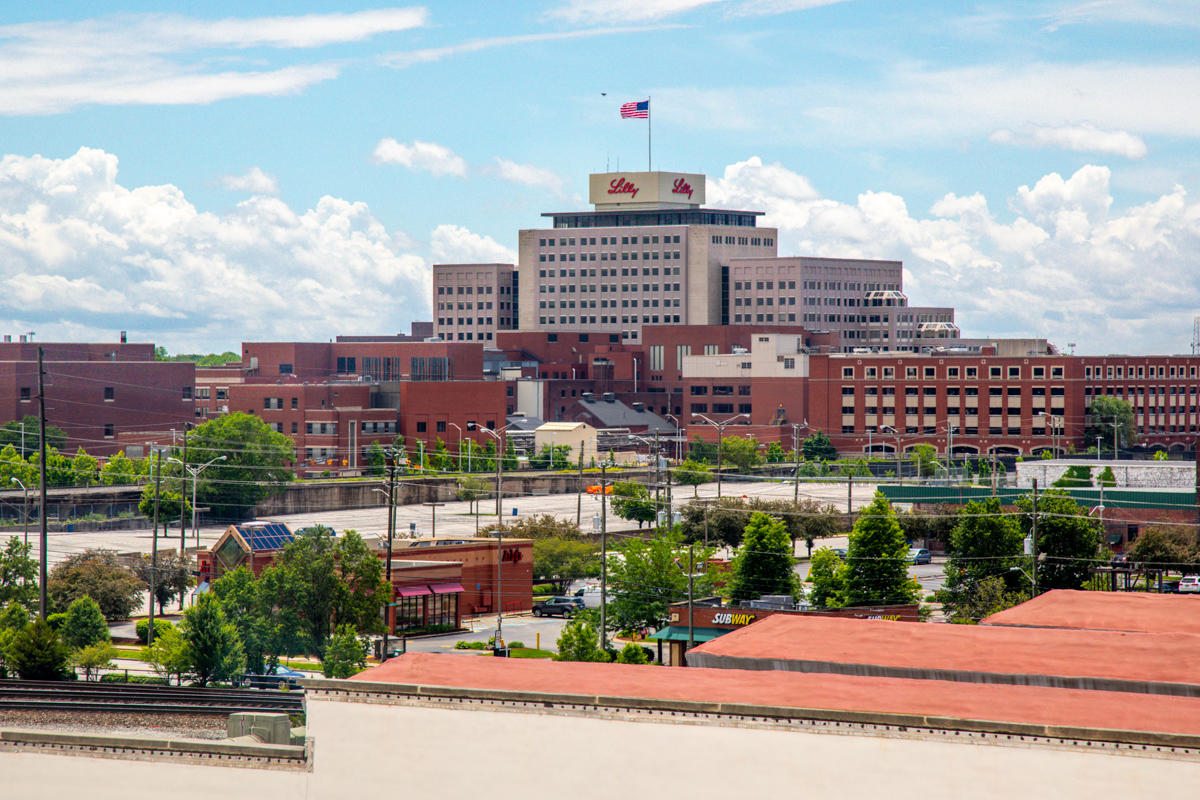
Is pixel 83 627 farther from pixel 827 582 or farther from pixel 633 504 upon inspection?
pixel 633 504

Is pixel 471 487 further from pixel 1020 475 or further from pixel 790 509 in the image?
pixel 1020 475

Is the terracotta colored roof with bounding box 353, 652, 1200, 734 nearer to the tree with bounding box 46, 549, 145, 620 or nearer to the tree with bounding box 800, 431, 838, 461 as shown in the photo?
the tree with bounding box 46, 549, 145, 620

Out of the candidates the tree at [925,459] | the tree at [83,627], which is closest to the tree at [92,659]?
the tree at [83,627]

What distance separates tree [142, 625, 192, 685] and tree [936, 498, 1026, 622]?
3353cm

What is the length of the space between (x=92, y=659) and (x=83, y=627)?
15.9ft

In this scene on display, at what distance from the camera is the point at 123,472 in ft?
389

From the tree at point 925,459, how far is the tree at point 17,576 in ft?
300

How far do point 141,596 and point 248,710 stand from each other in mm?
46732

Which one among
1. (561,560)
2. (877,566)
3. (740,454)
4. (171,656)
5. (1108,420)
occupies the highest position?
(1108,420)

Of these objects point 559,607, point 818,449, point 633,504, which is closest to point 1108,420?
point 818,449

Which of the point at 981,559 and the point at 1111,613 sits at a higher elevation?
the point at 1111,613

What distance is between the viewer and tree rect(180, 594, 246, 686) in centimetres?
4619

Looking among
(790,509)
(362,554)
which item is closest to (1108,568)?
(790,509)

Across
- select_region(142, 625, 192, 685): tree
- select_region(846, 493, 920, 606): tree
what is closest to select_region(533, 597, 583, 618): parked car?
select_region(846, 493, 920, 606): tree
